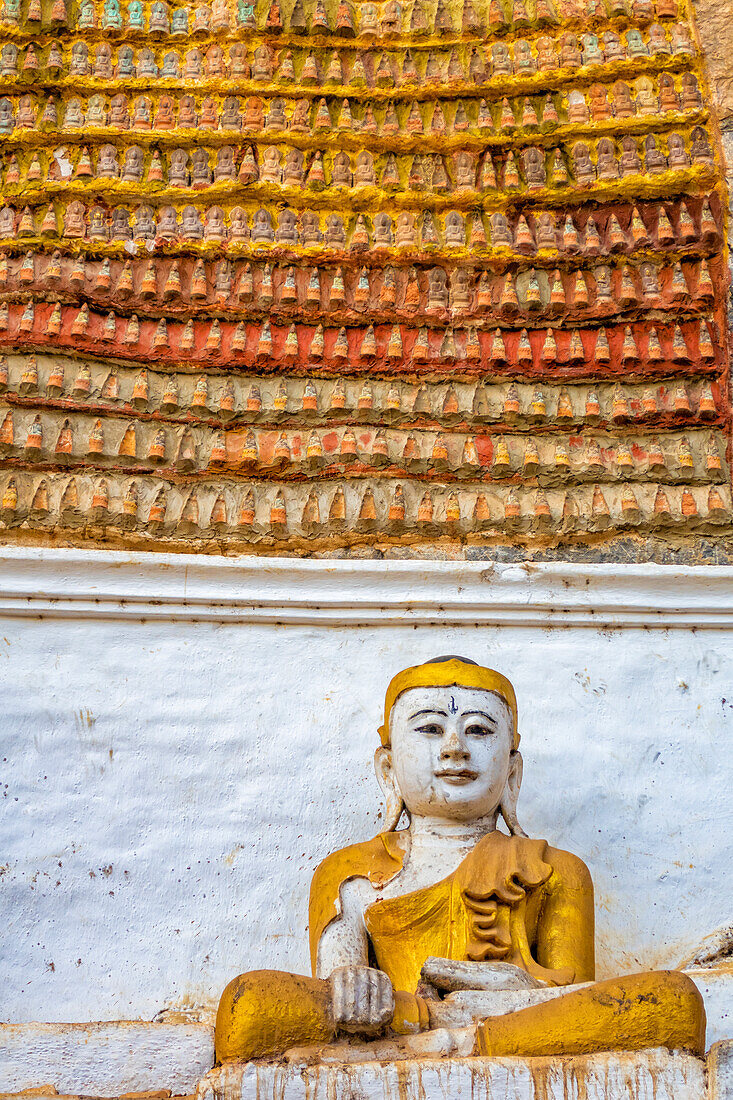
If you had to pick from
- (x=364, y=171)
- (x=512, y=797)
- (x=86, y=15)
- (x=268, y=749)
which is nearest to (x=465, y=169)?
(x=364, y=171)

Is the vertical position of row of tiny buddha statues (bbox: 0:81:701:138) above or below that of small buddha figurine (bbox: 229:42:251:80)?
below

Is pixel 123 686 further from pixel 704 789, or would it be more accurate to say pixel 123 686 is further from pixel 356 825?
pixel 704 789

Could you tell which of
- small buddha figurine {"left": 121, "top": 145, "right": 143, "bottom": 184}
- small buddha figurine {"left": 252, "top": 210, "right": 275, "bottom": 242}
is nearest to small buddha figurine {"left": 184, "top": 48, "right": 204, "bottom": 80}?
small buddha figurine {"left": 121, "top": 145, "right": 143, "bottom": 184}

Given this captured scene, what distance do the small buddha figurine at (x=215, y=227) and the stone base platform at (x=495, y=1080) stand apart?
3.16 metres

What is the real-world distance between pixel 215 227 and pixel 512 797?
7.77 feet

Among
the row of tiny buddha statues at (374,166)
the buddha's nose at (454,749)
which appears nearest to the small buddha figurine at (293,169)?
the row of tiny buddha statues at (374,166)

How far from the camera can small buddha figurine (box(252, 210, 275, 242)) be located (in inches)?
211

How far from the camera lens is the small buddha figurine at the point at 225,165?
541 cm

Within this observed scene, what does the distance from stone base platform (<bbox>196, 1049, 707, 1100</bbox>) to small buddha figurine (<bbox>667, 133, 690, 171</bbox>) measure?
337cm

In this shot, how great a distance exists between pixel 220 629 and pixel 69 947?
1.12m

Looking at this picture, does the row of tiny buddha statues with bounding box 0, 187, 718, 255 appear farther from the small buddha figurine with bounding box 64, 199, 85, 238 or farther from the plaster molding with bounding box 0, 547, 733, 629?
the plaster molding with bounding box 0, 547, 733, 629

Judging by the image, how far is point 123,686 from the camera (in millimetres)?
4875

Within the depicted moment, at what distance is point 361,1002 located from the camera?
3.15m

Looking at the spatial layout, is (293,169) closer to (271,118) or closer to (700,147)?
(271,118)
